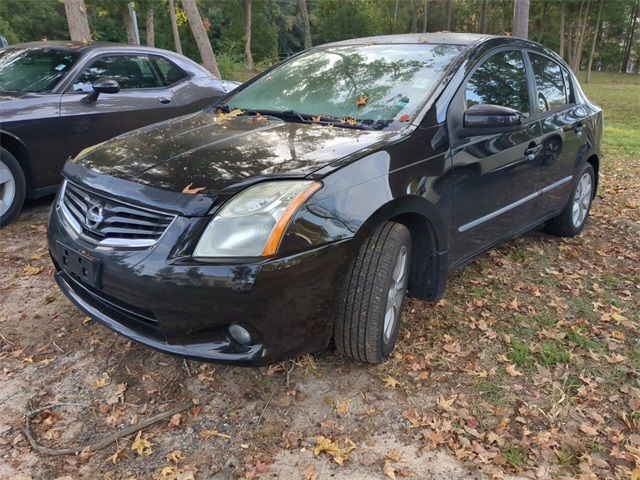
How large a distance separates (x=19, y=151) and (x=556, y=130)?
4.21 meters

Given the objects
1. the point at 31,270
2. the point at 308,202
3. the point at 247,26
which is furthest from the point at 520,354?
the point at 247,26

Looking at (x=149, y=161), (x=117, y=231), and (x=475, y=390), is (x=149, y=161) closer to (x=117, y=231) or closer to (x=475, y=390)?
(x=117, y=231)

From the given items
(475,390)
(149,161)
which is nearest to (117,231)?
(149,161)

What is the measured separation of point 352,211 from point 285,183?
31 cm

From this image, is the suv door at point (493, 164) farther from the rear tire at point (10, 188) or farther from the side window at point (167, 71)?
the side window at point (167, 71)

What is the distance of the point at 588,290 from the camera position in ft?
12.5

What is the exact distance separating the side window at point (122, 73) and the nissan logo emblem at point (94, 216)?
2965 mm

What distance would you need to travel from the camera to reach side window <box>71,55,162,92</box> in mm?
4984

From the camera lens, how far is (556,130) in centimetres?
387

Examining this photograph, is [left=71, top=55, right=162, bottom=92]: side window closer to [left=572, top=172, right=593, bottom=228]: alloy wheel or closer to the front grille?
the front grille

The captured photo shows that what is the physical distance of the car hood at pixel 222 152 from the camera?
2.31 metres

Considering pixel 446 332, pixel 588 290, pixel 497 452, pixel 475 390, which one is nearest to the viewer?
pixel 497 452

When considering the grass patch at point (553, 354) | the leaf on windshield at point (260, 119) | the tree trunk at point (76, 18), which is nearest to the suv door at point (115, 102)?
the leaf on windshield at point (260, 119)

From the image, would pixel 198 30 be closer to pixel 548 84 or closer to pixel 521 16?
pixel 521 16
